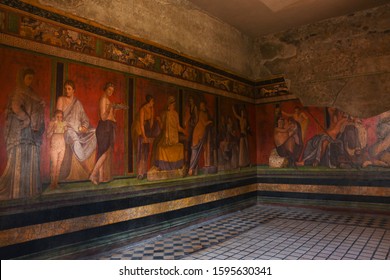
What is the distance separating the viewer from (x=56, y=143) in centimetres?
388

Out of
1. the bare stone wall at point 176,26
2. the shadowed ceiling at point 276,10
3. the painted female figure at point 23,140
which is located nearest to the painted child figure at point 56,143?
the painted female figure at point 23,140

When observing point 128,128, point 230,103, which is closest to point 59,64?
point 128,128

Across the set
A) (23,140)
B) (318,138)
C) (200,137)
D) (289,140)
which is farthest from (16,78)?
(318,138)

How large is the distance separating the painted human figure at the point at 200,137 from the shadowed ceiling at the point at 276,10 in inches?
85.3

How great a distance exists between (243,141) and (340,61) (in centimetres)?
299

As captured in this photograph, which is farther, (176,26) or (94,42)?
(176,26)

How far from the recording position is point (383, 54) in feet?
21.7

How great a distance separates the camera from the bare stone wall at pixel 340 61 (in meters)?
6.64

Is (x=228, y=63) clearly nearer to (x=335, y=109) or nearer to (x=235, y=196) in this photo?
(x=335, y=109)

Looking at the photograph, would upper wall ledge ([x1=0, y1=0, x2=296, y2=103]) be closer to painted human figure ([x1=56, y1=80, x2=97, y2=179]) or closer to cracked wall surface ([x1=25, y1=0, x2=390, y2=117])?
cracked wall surface ([x1=25, y1=0, x2=390, y2=117])

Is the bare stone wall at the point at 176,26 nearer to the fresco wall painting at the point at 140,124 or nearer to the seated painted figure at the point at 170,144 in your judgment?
the fresco wall painting at the point at 140,124

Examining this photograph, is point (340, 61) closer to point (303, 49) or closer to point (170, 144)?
point (303, 49)

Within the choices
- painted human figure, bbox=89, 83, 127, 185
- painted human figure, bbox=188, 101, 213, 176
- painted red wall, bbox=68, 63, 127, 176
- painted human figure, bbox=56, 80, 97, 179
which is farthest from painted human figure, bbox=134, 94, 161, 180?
painted human figure, bbox=188, 101, 213, 176

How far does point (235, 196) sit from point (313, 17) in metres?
4.72
